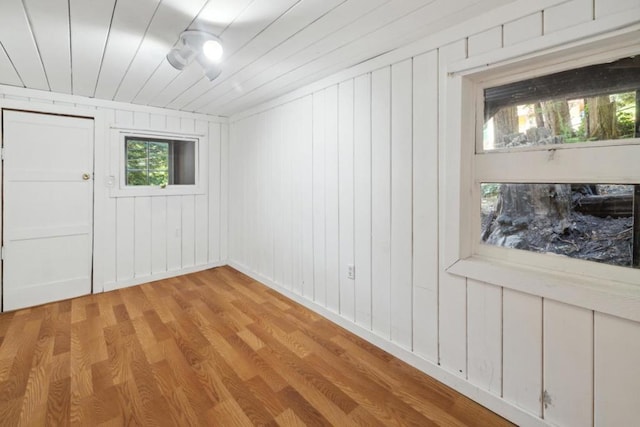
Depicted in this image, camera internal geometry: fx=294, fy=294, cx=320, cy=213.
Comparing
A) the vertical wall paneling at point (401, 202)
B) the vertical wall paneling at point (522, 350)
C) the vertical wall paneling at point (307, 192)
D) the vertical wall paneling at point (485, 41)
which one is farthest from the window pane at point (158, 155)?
the vertical wall paneling at point (522, 350)

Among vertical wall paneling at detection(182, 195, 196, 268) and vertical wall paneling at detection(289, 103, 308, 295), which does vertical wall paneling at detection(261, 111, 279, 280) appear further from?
vertical wall paneling at detection(182, 195, 196, 268)

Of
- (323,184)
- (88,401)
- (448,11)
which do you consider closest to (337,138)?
(323,184)

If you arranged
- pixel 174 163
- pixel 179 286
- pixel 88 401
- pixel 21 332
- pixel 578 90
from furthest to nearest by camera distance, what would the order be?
pixel 174 163 → pixel 179 286 → pixel 21 332 → pixel 88 401 → pixel 578 90

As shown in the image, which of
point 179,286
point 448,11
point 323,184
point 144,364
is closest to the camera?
point 448,11

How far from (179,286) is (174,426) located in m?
2.21

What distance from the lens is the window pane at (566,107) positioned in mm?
1295

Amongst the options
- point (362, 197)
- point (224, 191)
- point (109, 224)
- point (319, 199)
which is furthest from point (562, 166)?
point (109, 224)

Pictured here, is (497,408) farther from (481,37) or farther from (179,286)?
(179,286)

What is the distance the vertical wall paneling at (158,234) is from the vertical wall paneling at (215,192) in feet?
1.92

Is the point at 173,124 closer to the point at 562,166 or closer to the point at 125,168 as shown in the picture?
the point at 125,168

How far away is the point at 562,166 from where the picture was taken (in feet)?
4.68

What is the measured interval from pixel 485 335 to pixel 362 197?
1.20 meters

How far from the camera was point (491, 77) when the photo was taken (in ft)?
5.49

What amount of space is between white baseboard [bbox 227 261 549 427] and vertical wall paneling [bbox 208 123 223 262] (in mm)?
2011
